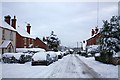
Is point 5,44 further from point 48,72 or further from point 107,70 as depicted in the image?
point 48,72

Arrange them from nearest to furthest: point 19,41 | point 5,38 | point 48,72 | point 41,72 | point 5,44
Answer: point 41,72, point 48,72, point 5,44, point 5,38, point 19,41

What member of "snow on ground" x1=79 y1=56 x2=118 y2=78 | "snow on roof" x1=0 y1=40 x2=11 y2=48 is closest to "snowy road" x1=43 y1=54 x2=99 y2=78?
"snow on ground" x1=79 y1=56 x2=118 y2=78

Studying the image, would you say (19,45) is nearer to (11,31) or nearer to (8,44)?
(11,31)

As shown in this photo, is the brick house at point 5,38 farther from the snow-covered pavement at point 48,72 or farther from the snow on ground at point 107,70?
the snow on ground at point 107,70

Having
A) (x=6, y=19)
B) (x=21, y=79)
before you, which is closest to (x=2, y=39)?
(x=6, y=19)

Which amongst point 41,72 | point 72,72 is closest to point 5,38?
point 41,72

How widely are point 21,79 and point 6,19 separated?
41078mm

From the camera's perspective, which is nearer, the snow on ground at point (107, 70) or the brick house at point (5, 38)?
the snow on ground at point (107, 70)

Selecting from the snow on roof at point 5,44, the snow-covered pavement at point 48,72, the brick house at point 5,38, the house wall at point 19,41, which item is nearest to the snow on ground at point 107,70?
the snow-covered pavement at point 48,72

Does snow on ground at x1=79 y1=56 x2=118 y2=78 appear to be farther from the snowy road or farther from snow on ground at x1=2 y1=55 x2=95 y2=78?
snow on ground at x1=2 y1=55 x2=95 y2=78

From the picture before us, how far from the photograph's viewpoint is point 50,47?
103438 millimetres

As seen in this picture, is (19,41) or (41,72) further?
(19,41)

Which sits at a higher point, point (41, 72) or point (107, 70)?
point (41, 72)

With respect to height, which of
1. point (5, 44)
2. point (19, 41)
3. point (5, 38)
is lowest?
point (5, 44)
